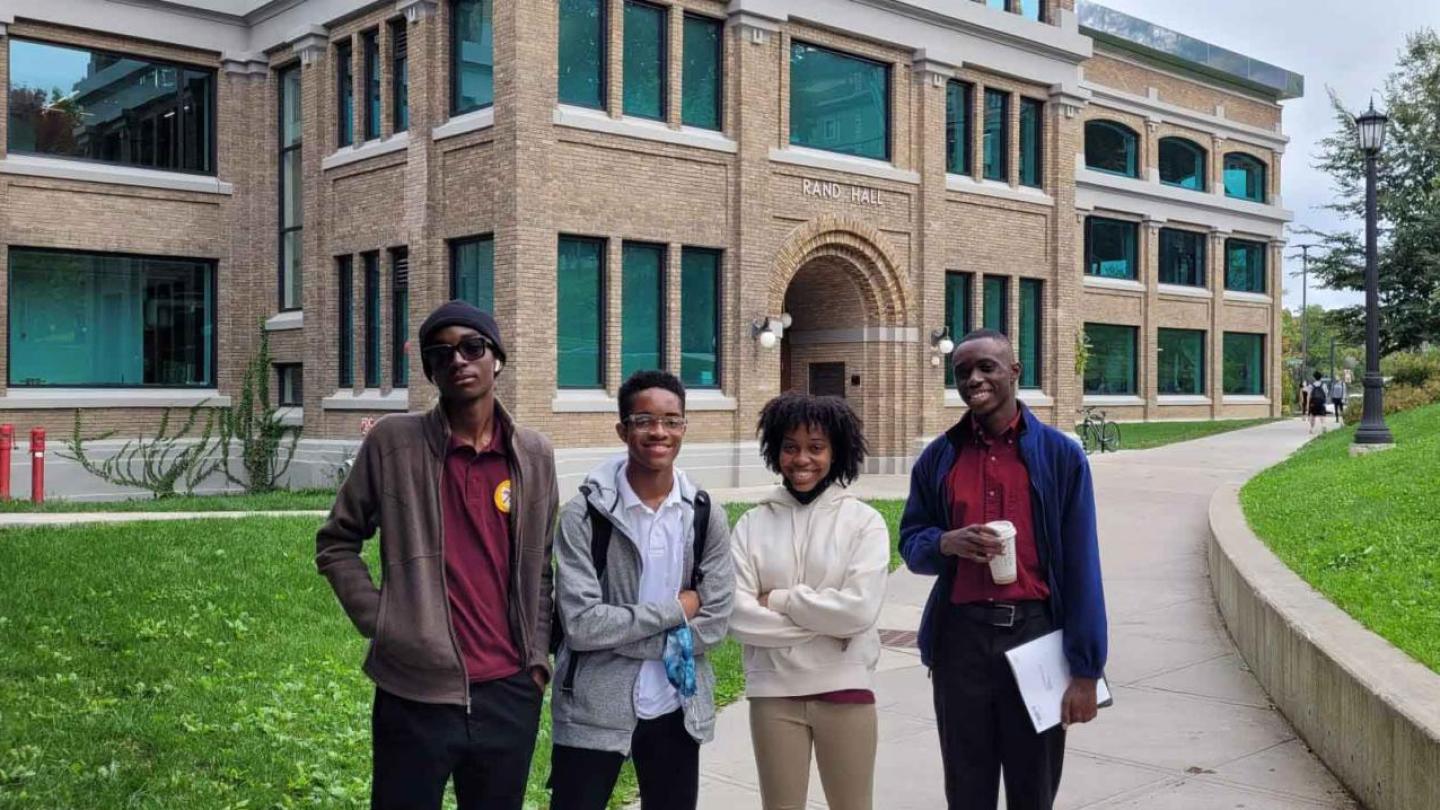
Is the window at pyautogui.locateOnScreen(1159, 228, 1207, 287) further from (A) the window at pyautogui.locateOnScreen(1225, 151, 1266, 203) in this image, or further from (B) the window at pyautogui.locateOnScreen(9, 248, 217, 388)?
(B) the window at pyautogui.locateOnScreen(9, 248, 217, 388)

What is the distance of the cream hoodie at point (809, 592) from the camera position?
4078 mm

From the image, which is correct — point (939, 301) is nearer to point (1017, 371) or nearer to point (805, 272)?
point (805, 272)

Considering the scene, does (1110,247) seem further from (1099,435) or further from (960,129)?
(960,129)

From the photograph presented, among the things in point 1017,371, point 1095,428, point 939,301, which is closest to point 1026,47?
point 939,301

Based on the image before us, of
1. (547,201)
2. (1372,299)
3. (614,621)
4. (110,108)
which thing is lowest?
(614,621)

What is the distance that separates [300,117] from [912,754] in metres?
20.1

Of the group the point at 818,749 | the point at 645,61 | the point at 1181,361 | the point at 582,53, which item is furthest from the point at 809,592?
the point at 1181,361

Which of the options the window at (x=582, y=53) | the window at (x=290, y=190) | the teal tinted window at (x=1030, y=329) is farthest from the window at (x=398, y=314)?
the teal tinted window at (x=1030, y=329)

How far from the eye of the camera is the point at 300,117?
23.7 meters

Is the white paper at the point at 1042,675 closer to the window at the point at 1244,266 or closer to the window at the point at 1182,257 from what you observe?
the window at the point at 1182,257

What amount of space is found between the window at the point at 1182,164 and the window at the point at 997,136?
56.1 ft

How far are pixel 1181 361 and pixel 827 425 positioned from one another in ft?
131

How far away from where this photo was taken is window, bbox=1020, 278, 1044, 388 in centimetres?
2639

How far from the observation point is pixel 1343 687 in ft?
19.8
